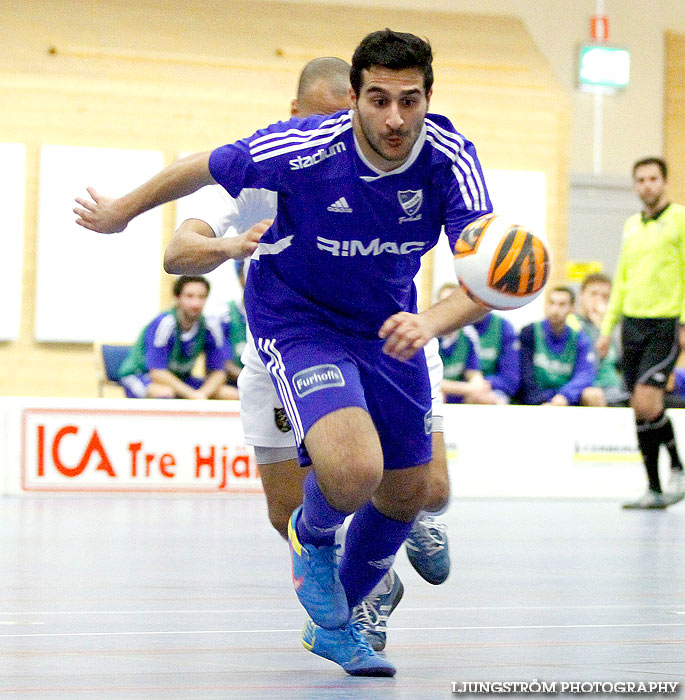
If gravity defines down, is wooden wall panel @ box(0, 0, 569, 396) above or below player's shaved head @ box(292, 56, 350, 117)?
above

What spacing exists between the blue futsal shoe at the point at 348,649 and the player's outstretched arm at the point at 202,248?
0.96 meters

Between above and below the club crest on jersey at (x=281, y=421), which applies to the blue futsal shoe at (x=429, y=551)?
below

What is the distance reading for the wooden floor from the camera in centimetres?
305

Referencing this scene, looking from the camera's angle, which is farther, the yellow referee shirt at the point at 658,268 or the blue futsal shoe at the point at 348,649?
the yellow referee shirt at the point at 658,268

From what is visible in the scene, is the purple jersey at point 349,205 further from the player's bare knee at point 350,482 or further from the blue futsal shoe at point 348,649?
the blue futsal shoe at point 348,649

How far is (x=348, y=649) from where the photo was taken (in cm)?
325

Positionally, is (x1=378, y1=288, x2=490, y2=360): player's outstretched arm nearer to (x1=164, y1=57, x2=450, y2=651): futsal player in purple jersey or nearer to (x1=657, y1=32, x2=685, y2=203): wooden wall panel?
(x1=164, y1=57, x2=450, y2=651): futsal player in purple jersey

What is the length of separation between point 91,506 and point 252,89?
7.07m

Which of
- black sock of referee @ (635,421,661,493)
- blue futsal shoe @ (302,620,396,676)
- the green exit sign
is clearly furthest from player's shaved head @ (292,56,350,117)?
the green exit sign

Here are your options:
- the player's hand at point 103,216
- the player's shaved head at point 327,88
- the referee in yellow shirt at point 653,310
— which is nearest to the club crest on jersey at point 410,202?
the player's hand at point 103,216

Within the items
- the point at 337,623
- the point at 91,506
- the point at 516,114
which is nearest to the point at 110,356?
the point at 91,506

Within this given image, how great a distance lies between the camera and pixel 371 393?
3.53 meters

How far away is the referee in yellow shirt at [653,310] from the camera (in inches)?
349

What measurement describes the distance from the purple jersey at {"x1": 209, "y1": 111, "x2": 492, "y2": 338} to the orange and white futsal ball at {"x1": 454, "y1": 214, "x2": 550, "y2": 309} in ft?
0.66
